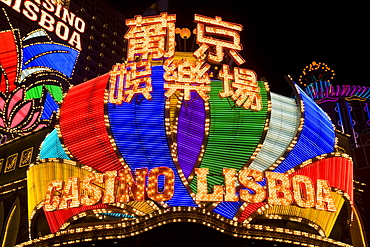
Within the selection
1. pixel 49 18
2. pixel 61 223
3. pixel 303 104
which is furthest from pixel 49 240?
pixel 49 18

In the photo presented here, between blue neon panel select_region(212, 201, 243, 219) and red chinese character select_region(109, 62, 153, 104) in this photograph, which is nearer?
blue neon panel select_region(212, 201, 243, 219)

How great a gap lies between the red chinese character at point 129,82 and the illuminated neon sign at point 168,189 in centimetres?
334

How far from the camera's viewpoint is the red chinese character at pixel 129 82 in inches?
756

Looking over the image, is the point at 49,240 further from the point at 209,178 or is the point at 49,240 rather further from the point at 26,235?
the point at 209,178

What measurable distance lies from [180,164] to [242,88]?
4103 millimetres

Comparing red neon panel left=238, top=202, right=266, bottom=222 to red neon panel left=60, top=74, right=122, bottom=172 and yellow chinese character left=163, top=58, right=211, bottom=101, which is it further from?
red neon panel left=60, top=74, right=122, bottom=172

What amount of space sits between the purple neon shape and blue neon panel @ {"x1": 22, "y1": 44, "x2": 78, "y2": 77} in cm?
2117

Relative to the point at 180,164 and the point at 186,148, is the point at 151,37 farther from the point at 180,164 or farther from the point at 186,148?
the point at 180,164

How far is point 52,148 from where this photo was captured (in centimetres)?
2053

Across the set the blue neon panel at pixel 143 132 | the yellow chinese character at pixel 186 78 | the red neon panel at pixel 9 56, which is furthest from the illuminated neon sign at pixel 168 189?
the red neon panel at pixel 9 56

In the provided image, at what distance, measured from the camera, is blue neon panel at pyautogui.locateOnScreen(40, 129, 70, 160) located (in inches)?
792

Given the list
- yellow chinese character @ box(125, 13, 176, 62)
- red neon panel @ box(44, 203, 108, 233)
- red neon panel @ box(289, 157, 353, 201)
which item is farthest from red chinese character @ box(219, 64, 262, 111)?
red neon panel @ box(44, 203, 108, 233)

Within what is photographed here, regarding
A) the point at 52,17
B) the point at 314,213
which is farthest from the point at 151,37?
the point at 52,17

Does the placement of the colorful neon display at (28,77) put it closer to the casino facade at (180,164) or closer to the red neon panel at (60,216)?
the casino facade at (180,164)
